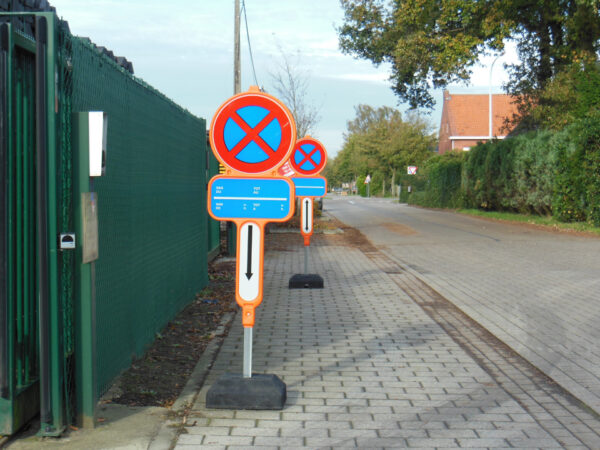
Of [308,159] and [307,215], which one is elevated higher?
[308,159]

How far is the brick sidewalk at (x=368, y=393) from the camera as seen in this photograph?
418 centimetres

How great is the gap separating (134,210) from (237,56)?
15380 millimetres

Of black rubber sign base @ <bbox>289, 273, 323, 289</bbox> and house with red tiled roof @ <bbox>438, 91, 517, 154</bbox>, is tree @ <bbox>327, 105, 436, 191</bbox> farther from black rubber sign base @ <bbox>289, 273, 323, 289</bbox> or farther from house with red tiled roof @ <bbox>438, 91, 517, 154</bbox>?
black rubber sign base @ <bbox>289, 273, 323, 289</bbox>

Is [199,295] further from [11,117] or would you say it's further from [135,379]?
[11,117]

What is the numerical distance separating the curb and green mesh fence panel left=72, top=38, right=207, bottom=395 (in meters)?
0.52

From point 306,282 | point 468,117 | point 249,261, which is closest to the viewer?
point 249,261

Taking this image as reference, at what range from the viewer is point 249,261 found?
4867mm

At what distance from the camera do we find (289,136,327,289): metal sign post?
10.6 meters

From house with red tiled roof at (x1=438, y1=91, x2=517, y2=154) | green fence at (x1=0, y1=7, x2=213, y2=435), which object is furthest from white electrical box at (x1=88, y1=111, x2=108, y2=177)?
house with red tiled roof at (x1=438, y1=91, x2=517, y2=154)

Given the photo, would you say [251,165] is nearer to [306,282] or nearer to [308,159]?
[306,282]

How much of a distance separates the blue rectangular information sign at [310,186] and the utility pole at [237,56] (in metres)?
9.32

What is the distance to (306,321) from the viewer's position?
26.0ft

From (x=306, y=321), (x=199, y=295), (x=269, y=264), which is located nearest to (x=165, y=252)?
(x=306, y=321)

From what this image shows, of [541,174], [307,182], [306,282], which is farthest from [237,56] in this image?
[541,174]
